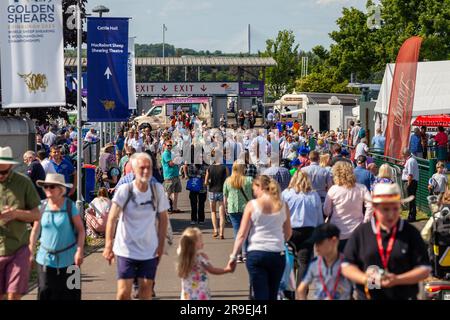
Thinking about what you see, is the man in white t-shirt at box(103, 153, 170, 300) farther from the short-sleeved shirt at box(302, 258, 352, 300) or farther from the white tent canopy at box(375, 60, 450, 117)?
the white tent canopy at box(375, 60, 450, 117)

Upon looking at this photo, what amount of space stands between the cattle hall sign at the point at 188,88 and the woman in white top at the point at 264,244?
52488 mm

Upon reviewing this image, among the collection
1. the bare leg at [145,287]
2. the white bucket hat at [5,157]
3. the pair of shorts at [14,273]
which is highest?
the white bucket hat at [5,157]

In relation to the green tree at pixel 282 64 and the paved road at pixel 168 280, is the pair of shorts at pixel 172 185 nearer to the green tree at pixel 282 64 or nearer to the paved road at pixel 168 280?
the paved road at pixel 168 280

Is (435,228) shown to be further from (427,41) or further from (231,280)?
(427,41)

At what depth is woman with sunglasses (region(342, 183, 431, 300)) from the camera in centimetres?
777

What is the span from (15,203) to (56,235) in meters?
0.50

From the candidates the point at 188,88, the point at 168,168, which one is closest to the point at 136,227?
the point at 168,168

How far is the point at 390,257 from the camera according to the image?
7816 mm

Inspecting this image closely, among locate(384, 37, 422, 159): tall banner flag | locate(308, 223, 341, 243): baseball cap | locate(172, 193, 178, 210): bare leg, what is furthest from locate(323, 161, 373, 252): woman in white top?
locate(384, 37, 422, 159): tall banner flag

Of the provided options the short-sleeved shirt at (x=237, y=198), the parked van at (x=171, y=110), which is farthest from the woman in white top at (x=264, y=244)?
the parked van at (x=171, y=110)

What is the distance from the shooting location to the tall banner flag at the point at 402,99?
23.5 metres

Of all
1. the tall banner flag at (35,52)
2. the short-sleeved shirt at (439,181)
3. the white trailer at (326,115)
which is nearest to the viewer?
the tall banner flag at (35,52)

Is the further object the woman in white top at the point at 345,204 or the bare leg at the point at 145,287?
the woman in white top at the point at 345,204

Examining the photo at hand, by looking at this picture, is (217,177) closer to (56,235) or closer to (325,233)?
(56,235)
